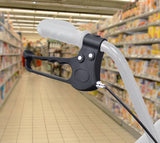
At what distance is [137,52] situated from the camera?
12.8 feet

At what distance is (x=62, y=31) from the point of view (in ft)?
1.48

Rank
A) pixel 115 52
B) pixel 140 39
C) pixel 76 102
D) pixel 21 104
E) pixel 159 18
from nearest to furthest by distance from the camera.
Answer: pixel 115 52 → pixel 159 18 → pixel 140 39 → pixel 21 104 → pixel 76 102

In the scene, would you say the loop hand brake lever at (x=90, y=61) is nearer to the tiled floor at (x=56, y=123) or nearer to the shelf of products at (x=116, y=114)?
the shelf of products at (x=116, y=114)

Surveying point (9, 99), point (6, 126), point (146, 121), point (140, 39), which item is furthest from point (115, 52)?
point (9, 99)

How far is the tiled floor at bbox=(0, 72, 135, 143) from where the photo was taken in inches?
137

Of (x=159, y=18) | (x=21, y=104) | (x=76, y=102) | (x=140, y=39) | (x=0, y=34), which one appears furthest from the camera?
(x=76, y=102)

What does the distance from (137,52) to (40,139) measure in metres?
2.22

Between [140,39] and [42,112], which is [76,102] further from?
[140,39]

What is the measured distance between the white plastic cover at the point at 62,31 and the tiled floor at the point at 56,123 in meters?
3.15

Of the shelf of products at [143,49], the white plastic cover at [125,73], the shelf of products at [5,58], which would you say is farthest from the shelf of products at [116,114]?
the white plastic cover at [125,73]

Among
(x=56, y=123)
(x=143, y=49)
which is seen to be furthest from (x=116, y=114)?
(x=143, y=49)

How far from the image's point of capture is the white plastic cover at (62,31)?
0.45 metres

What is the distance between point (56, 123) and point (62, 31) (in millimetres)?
3920

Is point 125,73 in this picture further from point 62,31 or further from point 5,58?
point 5,58
